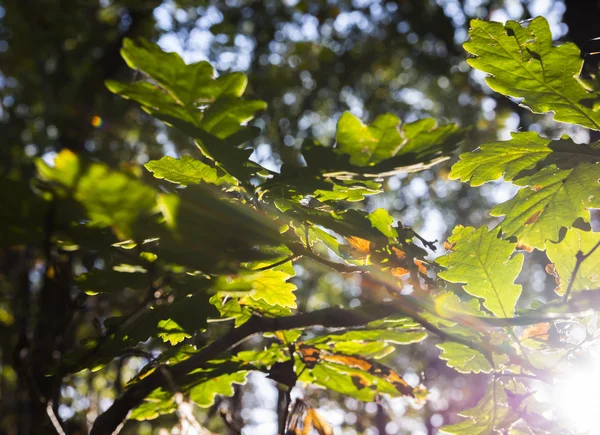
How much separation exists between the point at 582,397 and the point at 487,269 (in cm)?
34

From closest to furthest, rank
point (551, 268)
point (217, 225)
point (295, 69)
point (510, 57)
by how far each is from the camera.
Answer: point (217, 225) < point (510, 57) < point (551, 268) < point (295, 69)

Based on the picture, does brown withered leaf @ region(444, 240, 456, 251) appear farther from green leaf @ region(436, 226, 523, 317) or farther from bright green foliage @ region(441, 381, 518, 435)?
bright green foliage @ region(441, 381, 518, 435)

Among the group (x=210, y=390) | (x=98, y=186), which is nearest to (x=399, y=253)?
(x=210, y=390)

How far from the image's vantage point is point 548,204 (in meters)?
1.12

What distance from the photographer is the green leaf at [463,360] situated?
1.14 meters

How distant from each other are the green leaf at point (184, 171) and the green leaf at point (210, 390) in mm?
533

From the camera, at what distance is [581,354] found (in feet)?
3.58

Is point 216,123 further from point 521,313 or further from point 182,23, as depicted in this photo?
point 182,23

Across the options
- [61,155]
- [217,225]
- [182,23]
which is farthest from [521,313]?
[182,23]

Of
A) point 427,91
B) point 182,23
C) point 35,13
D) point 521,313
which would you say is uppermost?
Result: point 521,313

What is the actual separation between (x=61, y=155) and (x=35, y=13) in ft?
25.4

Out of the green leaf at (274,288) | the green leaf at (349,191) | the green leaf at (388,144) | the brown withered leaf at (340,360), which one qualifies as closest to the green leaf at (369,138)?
the green leaf at (388,144)

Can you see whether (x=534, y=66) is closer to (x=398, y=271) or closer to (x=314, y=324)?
(x=398, y=271)

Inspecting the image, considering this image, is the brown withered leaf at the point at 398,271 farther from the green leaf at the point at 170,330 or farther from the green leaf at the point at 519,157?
the green leaf at the point at 170,330
